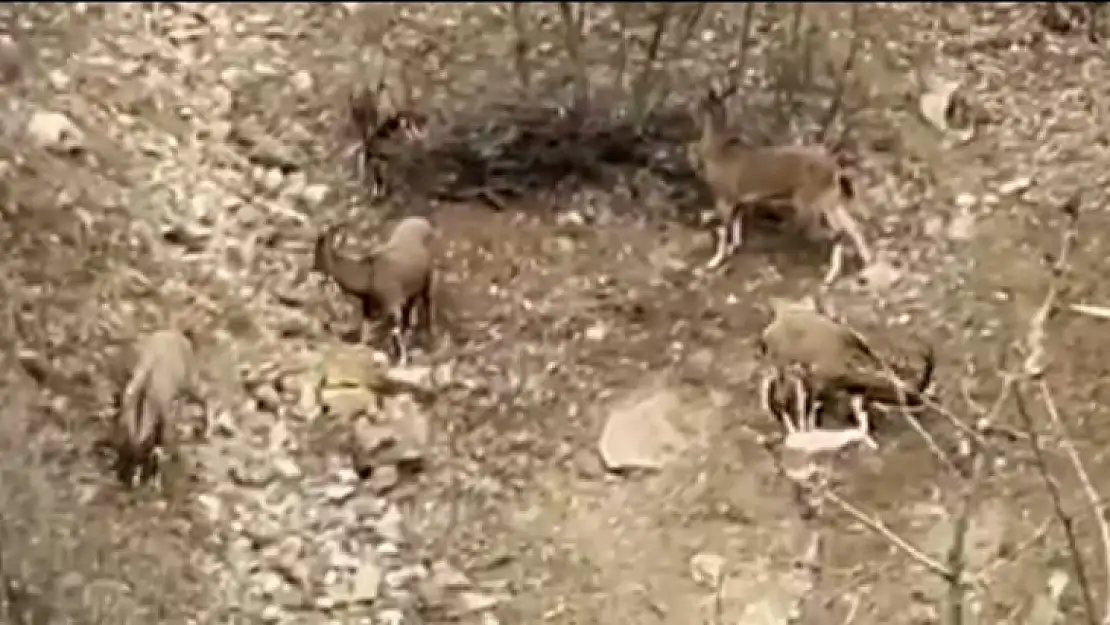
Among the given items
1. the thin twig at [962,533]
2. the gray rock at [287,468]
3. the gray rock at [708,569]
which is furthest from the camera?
the gray rock at [287,468]

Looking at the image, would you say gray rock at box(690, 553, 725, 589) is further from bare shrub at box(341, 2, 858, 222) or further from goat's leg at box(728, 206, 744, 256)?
bare shrub at box(341, 2, 858, 222)

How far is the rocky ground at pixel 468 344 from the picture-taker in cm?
316

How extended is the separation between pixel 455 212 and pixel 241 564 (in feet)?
2.67

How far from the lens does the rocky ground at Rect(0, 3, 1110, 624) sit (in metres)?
3.16

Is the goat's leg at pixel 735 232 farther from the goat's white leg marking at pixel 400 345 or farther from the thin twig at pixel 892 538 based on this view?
the thin twig at pixel 892 538

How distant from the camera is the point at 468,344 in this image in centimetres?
363

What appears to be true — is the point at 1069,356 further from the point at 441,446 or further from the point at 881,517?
the point at 441,446

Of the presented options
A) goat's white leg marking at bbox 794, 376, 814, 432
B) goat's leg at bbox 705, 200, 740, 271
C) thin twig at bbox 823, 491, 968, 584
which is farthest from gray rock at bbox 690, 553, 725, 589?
goat's leg at bbox 705, 200, 740, 271

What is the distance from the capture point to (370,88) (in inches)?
162

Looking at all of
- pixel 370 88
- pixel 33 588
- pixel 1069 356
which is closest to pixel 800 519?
pixel 1069 356

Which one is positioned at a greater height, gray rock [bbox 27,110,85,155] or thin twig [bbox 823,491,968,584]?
gray rock [bbox 27,110,85,155]

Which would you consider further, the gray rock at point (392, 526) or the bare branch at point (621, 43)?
the bare branch at point (621, 43)

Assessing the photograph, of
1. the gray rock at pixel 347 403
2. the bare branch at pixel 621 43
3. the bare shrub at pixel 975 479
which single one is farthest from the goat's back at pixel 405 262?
the bare branch at pixel 621 43

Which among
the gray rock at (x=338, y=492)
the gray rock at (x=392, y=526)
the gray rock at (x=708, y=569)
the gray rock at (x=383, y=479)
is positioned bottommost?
the gray rock at (x=708, y=569)
